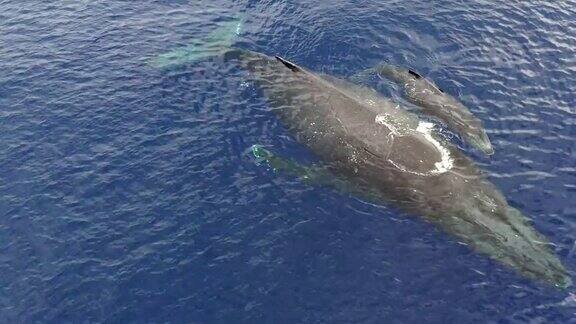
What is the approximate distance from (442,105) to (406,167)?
7691 mm

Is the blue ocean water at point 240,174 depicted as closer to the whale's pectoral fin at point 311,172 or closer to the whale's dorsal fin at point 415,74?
the whale's pectoral fin at point 311,172

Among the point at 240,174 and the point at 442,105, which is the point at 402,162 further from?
the point at 240,174

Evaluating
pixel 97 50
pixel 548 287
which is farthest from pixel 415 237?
pixel 97 50

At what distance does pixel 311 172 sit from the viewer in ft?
106

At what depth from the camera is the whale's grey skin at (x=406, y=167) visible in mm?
27625

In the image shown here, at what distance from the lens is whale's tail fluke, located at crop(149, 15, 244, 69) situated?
43.6m

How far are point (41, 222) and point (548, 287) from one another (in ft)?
90.7

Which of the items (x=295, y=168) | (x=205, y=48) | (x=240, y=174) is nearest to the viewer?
(x=295, y=168)

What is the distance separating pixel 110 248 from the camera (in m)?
29.6

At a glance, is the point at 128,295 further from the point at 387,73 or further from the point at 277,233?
the point at 387,73

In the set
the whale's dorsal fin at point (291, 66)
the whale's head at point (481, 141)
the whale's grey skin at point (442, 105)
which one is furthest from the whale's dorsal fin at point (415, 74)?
the whale's dorsal fin at point (291, 66)

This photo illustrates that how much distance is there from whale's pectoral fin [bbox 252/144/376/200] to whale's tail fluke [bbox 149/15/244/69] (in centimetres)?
1344

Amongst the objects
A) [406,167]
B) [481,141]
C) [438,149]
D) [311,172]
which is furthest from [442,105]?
[311,172]

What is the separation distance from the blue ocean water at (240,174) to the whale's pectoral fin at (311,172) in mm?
547
